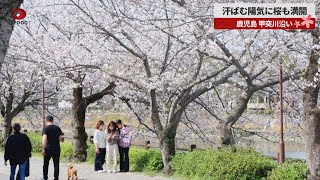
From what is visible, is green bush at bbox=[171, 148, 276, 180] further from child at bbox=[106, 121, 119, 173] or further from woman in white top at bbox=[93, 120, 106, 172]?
woman in white top at bbox=[93, 120, 106, 172]

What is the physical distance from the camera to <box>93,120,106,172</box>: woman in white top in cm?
1480

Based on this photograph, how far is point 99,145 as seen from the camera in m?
15.0

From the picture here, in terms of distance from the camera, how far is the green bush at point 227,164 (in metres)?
11.2

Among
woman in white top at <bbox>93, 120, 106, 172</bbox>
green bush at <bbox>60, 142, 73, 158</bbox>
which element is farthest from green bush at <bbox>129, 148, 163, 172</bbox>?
green bush at <bbox>60, 142, 73, 158</bbox>

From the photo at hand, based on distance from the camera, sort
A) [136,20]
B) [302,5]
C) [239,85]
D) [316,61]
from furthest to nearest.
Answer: [239,85] → [136,20] → [316,61] → [302,5]

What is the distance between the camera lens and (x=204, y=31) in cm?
1115

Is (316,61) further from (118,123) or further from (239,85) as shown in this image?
(118,123)

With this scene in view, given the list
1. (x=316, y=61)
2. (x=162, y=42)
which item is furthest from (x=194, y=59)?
(x=316, y=61)

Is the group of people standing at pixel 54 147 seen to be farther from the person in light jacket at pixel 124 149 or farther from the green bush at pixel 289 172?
the green bush at pixel 289 172

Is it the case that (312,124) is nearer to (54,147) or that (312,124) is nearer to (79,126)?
(54,147)

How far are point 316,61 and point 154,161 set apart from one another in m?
6.09

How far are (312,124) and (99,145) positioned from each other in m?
6.98

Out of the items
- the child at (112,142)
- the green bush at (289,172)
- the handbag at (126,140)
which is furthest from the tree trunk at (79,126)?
the green bush at (289,172)

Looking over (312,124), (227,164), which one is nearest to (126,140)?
(227,164)
